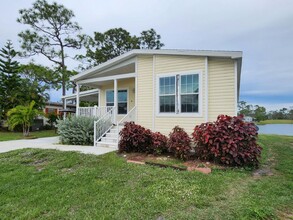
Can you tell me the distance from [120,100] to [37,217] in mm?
8904

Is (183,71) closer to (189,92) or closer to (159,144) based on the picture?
(189,92)

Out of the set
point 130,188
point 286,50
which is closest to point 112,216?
point 130,188

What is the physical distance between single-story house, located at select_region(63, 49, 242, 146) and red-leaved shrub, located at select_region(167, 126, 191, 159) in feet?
4.40

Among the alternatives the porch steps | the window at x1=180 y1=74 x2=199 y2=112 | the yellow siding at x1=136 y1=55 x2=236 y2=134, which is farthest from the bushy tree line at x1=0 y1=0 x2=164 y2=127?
the window at x1=180 y1=74 x2=199 y2=112

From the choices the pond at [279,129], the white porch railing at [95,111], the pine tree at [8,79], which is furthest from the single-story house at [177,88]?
the pine tree at [8,79]

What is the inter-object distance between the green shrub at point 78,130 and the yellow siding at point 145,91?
229cm

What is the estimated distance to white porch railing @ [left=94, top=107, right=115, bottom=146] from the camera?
8.75 metres

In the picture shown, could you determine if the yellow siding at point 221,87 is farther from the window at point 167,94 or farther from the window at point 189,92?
the window at point 167,94

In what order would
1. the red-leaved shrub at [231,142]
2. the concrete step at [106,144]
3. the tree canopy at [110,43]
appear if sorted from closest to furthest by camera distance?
the red-leaved shrub at [231,142]
the concrete step at [106,144]
the tree canopy at [110,43]

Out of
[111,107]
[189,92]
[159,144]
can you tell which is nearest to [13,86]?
[111,107]

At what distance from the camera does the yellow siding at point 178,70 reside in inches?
291

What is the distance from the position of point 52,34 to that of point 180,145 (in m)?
22.2

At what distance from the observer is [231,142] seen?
530 cm

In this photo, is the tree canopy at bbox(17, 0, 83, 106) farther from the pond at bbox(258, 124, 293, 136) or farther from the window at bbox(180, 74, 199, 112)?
the pond at bbox(258, 124, 293, 136)
